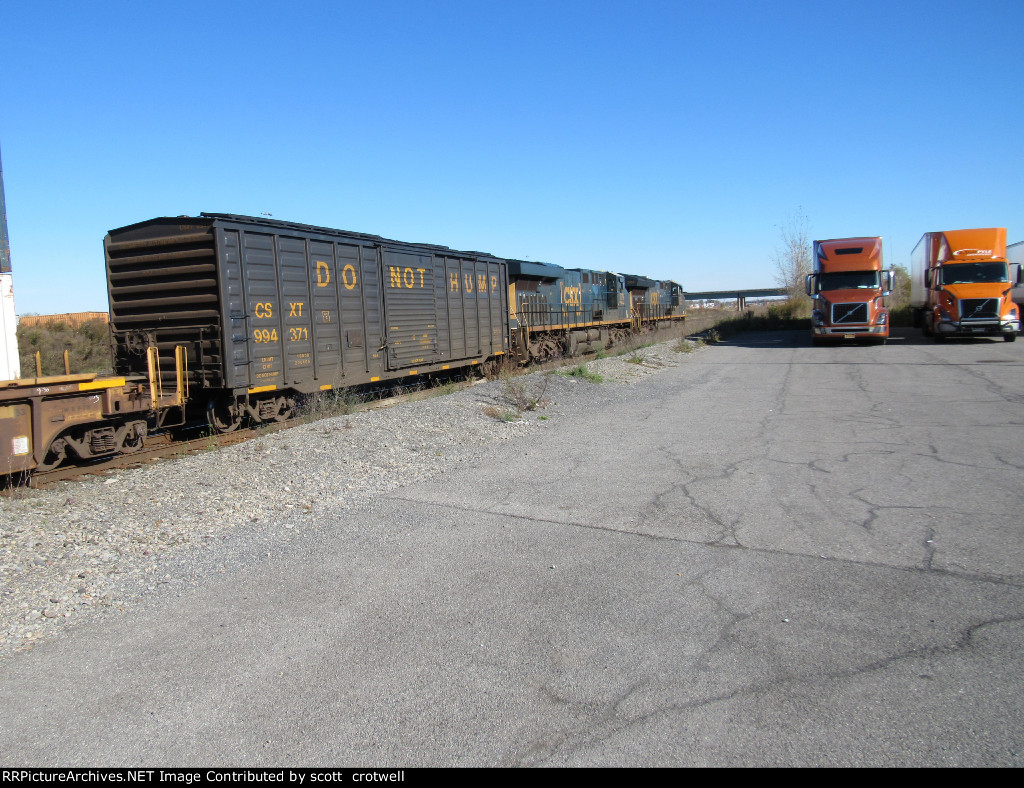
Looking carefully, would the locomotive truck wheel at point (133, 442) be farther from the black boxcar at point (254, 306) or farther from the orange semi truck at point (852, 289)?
the orange semi truck at point (852, 289)

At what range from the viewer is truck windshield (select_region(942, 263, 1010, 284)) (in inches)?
974

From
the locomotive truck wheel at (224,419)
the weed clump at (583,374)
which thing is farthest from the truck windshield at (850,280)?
the locomotive truck wheel at (224,419)

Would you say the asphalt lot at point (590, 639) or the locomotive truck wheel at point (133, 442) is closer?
the asphalt lot at point (590, 639)

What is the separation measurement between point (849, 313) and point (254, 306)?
73.2 ft

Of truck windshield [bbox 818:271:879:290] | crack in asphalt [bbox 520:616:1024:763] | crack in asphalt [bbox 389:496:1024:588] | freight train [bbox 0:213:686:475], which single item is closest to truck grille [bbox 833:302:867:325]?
truck windshield [bbox 818:271:879:290]

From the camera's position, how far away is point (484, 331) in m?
18.2

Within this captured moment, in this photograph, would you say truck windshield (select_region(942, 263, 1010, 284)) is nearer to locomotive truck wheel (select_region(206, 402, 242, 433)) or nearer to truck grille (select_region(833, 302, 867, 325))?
truck grille (select_region(833, 302, 867, 325))

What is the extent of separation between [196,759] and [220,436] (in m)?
8.01

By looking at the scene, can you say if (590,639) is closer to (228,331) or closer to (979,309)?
(228,331)

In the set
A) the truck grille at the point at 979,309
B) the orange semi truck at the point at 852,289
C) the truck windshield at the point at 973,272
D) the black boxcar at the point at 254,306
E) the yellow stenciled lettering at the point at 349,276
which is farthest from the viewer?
the orange semi truck at the point at 852,289

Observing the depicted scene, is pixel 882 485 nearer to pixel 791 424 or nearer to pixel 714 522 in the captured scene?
pixel 714 522

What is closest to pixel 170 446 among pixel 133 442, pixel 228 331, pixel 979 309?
pixel 133 442

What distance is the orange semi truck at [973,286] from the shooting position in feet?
80.2

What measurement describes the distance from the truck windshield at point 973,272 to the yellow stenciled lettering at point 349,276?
2327cm
